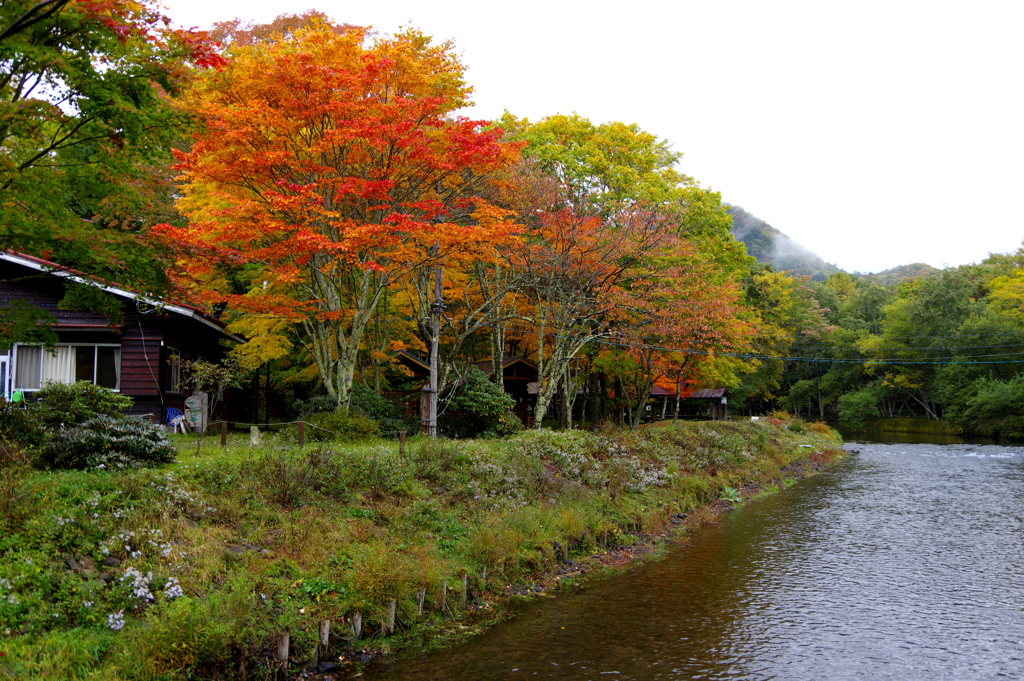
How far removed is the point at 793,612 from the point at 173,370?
19927 millimetres

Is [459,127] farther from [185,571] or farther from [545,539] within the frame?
[185,571]

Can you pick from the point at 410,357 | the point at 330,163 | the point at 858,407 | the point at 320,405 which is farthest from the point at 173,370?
the point at 858,407

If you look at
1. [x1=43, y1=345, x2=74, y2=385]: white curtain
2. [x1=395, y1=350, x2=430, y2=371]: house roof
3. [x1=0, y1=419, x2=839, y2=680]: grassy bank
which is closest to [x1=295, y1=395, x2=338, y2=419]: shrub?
[x1=0, y1=419, x2=839, y2=680]: grassy bank

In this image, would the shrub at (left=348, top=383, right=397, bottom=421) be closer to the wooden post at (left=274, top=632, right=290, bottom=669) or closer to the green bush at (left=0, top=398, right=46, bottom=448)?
the green bush at (left=0, top=398, right=46, bottom=448)

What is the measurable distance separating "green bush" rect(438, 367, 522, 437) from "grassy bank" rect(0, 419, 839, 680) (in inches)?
145

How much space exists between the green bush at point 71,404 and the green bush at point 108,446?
648 millimetres

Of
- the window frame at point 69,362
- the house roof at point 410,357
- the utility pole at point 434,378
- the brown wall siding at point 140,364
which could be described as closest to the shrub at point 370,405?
the utility pole at point 434,378

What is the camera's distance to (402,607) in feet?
33.7

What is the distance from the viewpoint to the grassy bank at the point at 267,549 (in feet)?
25.8

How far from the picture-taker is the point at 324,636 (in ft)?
29.6

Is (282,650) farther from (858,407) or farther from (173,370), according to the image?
(858,407)

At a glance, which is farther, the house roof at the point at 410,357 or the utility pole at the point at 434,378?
the house roof at the point at 410,357

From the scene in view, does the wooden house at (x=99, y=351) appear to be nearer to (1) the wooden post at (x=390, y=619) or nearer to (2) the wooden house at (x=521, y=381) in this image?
(1) the wooden post at (x=390, y=619)

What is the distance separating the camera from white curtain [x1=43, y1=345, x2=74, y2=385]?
21047mm
